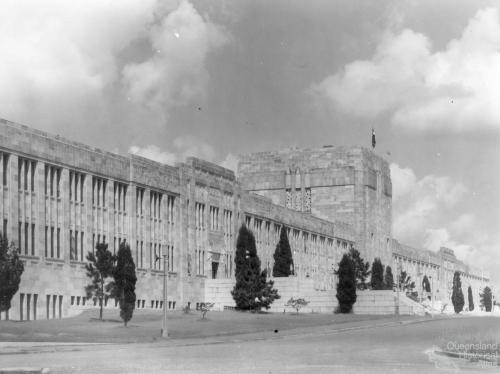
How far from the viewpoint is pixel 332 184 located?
11756cm

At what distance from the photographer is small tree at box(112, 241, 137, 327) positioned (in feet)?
162

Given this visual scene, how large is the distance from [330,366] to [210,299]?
53.9m

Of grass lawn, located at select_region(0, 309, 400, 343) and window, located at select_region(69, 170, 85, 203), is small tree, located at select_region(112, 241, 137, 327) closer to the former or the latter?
grass lawn, located at select_region(0, 309, 400, 343)

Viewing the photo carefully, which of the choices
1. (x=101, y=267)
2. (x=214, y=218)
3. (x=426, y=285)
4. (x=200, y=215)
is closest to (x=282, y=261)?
(x=214, y=218)

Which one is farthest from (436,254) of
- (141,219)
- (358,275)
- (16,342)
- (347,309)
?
(16,342)

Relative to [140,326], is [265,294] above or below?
above

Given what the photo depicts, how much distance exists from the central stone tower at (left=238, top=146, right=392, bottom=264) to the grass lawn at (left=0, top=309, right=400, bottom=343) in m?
52.0

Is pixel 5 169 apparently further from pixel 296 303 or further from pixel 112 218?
pixel 296 303

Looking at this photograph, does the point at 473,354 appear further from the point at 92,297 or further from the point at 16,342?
the point at 92,297

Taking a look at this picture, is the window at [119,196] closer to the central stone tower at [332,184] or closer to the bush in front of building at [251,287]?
the bush in front of building at [251,287]

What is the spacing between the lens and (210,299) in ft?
257

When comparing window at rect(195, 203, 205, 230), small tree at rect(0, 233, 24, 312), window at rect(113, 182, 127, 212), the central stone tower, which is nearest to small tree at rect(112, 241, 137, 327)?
small tree at rect(0, 233, 24, 312)

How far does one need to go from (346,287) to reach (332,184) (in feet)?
142

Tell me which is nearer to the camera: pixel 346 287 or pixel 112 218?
pixel 112 218
